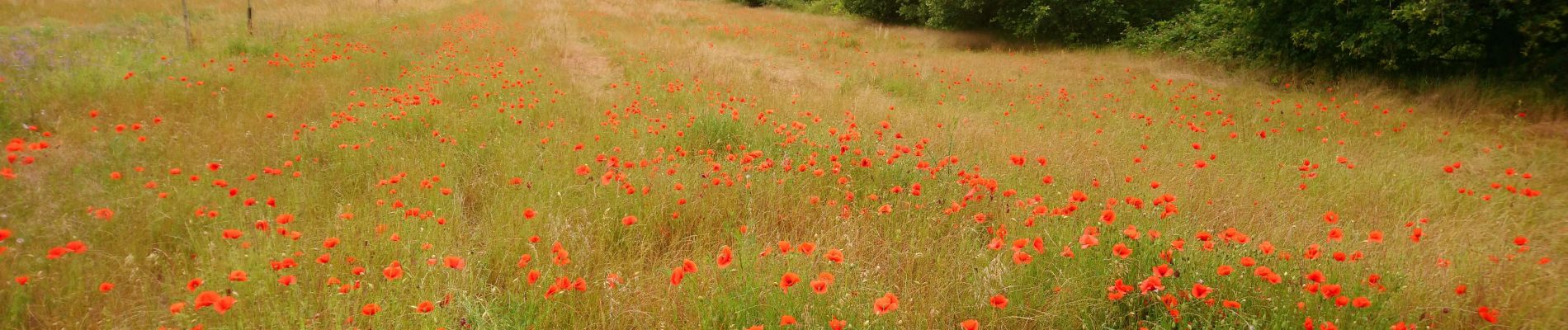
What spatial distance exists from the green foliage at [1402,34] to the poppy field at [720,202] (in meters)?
0.75

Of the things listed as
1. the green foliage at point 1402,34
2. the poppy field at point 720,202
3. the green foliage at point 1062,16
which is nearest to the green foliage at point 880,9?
the green foliage at point 1062,16

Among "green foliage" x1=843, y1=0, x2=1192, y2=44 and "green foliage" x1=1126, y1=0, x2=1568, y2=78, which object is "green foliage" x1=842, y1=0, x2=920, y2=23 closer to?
"green foliage" x1=843, y1=0, x2=1192, y2=44

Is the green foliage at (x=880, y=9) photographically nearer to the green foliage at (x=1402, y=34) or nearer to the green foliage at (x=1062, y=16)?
the green foliage at (x=1062, y=16)

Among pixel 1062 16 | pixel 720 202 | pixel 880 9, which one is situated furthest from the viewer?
pixel 880 9

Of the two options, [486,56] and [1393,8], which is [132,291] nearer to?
[486,56]

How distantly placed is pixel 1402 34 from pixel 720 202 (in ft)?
31.4

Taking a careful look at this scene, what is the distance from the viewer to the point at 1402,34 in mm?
8180

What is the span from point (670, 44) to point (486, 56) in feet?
13.8

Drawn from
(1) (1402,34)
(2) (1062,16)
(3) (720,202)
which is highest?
(2) (1062,16)

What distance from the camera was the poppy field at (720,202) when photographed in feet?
7.06

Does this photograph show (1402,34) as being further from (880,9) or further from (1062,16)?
(880,9)

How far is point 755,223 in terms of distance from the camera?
3059 mm

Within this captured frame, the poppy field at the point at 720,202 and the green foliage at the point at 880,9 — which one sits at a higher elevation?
the green foliage at the point at 880,9

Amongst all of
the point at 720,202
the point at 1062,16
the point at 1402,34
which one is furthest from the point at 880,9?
the point at 720,202
